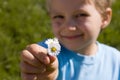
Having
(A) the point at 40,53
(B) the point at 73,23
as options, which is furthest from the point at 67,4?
(A) the point at 40,53

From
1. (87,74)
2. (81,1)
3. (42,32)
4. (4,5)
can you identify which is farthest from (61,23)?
(4,5)

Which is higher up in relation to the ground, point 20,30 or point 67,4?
point 67,4

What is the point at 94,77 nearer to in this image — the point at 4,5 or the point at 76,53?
the point at 76,53

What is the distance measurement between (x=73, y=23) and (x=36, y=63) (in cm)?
50

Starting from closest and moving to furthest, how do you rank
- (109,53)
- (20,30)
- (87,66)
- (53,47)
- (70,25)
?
(53,47) → (70,25) → (87,66) → (109,53) → (20,30)

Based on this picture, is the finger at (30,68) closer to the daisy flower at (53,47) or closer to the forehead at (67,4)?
the daisy flower at (53,47)

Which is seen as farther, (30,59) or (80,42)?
(80,42)

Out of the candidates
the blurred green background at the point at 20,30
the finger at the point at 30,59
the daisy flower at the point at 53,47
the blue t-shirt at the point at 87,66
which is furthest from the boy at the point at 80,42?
the blurred green background at the point at 20,30

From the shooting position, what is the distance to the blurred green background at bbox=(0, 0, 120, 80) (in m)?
4.88

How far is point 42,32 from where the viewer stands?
17.7 feet

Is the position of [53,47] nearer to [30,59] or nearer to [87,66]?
[30,59]

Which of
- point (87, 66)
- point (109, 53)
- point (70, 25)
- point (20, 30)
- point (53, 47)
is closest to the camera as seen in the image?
point (53, 47)

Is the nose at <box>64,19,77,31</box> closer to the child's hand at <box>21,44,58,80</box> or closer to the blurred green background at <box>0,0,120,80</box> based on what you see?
the child's hand at <box>21,44,58,80</box>

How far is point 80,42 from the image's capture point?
295cm
